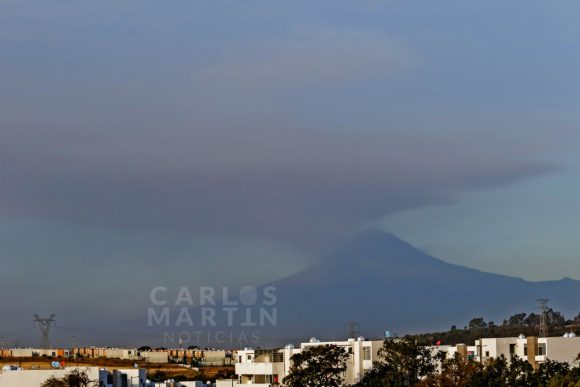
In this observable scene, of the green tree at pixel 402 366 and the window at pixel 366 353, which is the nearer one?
the green tree at pixel 402 366

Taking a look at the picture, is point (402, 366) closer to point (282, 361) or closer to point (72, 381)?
point (282, 361)

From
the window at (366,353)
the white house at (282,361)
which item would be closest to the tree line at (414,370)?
the white house at (282,361)

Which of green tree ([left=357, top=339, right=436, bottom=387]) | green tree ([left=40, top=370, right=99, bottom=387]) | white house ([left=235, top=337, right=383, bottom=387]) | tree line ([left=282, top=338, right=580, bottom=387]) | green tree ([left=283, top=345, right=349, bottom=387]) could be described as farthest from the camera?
white house ([left=235, top=337, right=383, bottom=387])

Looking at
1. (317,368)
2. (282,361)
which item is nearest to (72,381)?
(317,368)

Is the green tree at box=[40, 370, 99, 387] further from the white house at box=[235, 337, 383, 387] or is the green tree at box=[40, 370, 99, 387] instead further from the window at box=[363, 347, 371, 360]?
the window at box=[363, 347, 371, 360]

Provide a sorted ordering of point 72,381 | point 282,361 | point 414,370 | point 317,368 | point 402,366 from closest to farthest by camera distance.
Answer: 1. point 72,381
2. point 414,370
3. point 402,366
4. point 317,368
5. point 282,361

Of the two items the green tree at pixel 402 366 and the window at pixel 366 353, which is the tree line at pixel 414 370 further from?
the window at pixel 366 353

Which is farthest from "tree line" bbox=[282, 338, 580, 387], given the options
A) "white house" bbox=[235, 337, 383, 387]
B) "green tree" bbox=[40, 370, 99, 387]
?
"green tree" bbox=[40, 370, 99, 387]

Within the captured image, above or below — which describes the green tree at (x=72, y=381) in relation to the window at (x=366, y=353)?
below

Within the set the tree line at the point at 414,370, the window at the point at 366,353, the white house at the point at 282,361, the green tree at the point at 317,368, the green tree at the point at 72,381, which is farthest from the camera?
the white house at the point at 282,361
